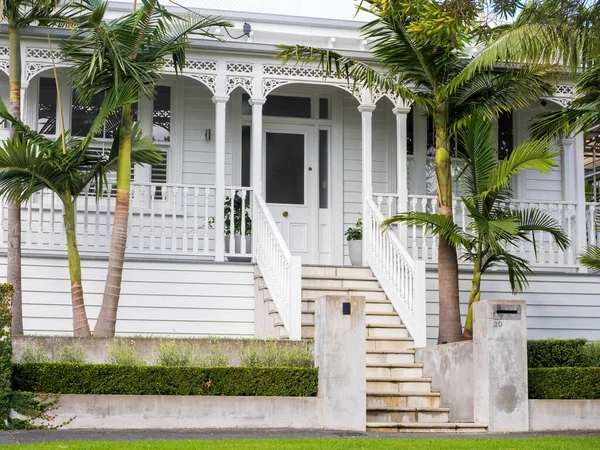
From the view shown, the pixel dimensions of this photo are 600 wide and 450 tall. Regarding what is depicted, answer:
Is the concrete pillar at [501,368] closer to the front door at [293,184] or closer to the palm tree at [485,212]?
the palm tree at [485,212]

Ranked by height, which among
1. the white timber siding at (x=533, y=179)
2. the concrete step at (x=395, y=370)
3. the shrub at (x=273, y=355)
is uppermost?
the white timber siding at (x=533, y=179)

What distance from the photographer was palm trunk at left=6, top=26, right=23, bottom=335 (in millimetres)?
12367

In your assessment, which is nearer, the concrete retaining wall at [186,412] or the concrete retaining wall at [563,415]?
the concrete retaining wall at [186,412]

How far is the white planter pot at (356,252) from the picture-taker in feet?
50.1

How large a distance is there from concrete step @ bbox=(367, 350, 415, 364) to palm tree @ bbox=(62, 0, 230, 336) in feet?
11.1

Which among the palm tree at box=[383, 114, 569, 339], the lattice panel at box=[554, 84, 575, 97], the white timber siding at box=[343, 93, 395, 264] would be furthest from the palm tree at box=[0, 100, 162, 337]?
the lattice panel at box=[554, 84, 575, 97]

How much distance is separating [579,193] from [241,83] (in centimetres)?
586

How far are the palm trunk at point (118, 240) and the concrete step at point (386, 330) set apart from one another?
3.46 meters

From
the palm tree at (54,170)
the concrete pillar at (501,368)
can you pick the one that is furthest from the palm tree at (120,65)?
the concrete pillar at (501,368)

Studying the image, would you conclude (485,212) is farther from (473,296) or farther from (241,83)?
(241,83)

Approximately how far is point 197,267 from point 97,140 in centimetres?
316

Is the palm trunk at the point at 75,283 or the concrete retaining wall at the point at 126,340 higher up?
the palm trunk at the point at 75,283

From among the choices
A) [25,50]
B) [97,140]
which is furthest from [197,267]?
[25,50]

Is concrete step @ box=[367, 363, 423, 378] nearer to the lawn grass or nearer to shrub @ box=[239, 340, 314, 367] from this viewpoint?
shrub @ box=[239, 340, 314, 367]
